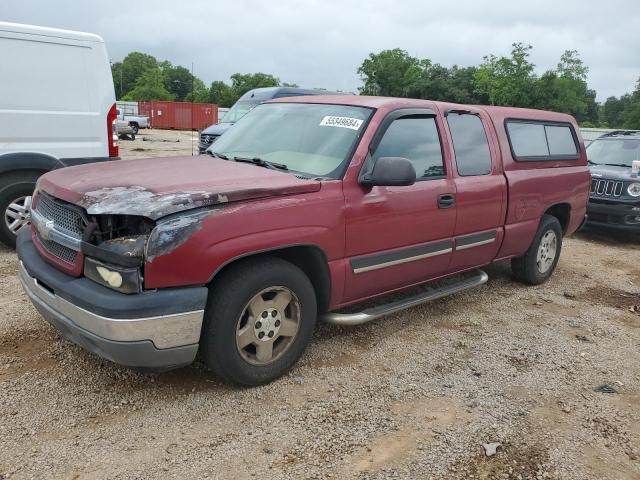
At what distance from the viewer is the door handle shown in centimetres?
424

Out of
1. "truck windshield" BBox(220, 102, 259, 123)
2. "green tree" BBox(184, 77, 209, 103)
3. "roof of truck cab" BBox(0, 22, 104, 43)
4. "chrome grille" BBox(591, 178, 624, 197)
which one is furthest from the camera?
"green tree" BBox(184, 77, 209, 103)

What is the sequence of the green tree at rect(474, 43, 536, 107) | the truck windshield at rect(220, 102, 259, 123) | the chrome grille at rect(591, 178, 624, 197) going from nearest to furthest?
1. the chrome grille at rect(591, 178, 624, 197)
2. the truck windshield at rect(220, 102, 259, 123)
3. the green tree at rect(474, 43, 536, 107)

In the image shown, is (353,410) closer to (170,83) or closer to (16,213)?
(16,213)

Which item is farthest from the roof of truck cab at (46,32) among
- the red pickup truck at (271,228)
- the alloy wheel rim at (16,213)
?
the red pickup truck at (271,228)

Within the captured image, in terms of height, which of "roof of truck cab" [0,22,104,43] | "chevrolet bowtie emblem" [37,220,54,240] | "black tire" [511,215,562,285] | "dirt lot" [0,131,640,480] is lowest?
"dirt lot" [0,131,640,480]

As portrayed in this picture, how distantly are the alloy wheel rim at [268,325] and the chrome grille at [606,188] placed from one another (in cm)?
697

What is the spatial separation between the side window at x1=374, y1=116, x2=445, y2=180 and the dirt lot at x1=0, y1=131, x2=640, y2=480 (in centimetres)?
132

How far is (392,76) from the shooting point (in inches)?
3017

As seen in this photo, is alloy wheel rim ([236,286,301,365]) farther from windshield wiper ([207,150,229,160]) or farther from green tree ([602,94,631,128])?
green tree ([602,94,631,128])

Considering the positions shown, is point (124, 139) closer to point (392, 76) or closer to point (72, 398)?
point (72, 398)

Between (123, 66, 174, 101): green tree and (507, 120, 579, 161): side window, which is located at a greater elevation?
(123, 66, 174, 101): green tree

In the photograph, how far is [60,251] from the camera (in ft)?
10.4

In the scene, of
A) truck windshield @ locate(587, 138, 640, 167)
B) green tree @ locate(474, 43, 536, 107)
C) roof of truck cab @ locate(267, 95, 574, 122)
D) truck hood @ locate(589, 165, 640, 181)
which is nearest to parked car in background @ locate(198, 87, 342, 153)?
truck windshield @ locate(587, 138, 640, 167)

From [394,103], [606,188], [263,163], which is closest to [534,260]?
[394,103]
